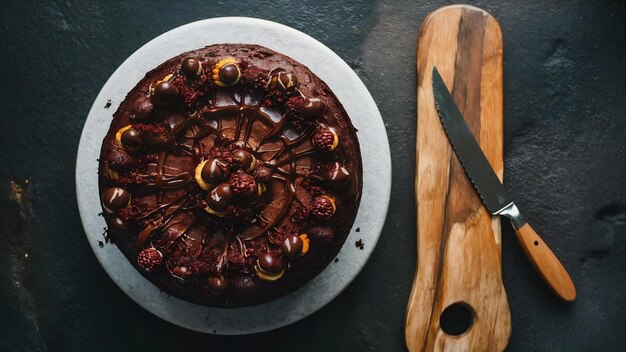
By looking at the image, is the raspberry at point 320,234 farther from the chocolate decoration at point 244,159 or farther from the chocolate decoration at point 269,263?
the chocolate decoration at point 244,159

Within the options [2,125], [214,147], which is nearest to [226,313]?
[214,147]

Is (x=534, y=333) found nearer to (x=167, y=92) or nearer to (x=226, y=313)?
(x=226, y=313)

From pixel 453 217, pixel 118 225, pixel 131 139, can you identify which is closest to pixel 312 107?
pixel 131 139

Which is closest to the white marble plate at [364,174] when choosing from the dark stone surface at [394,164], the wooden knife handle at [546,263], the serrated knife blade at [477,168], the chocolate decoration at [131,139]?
the dark stone surface at [394,164]

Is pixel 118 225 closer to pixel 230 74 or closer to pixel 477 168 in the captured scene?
pixel 230 74

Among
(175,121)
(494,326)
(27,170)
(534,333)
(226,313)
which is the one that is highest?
(27,170)

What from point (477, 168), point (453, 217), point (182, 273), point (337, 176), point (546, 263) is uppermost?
point (182, 273)
